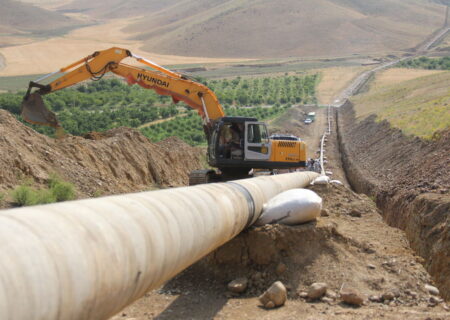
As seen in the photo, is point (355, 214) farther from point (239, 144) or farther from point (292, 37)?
point (292, 37)

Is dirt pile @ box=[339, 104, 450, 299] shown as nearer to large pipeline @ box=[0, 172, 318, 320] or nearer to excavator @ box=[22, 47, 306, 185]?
excavator @ box=[22, 47, 306, 185]

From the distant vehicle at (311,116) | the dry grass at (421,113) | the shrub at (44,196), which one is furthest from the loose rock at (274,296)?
the distant vehicle at (311,116)

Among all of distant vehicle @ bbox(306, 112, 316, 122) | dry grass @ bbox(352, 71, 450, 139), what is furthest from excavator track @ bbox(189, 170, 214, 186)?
distant vehicle @ bbox(306, 112, 316, 122)

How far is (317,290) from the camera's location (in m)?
9.79

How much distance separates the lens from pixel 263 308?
9.41 m

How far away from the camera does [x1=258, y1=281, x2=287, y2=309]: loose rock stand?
9.43 metres

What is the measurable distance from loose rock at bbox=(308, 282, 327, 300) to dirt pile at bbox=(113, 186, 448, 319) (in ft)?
0.32

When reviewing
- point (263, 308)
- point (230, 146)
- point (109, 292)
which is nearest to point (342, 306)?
point (263, 308)

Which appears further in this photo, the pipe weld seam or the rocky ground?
the pipe weld seam

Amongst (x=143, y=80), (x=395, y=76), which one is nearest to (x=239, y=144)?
(x=143, y=80)

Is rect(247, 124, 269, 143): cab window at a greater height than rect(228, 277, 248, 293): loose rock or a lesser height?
greater

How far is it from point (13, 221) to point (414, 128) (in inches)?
1196

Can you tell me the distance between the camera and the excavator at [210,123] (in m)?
19.9

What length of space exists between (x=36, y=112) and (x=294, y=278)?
1335 cm
